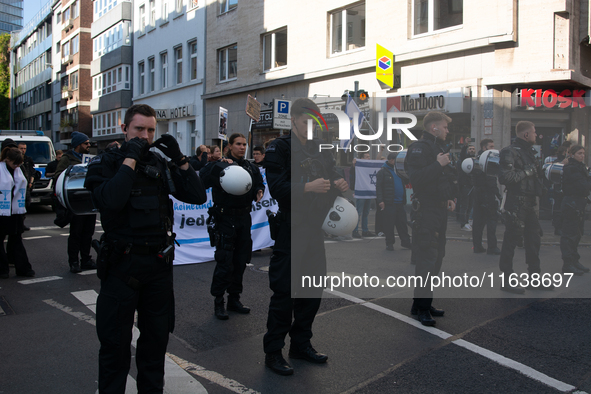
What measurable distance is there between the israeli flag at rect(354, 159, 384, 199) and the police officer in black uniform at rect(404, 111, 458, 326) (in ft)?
13.2

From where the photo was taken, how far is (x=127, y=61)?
108ft

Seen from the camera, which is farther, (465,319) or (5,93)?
(5,93)

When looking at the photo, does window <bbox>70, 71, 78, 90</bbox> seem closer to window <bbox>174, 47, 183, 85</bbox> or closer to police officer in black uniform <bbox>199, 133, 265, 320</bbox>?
window <bbox>174, 47, 183, 85</bbox>

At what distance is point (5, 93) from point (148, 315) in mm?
84565

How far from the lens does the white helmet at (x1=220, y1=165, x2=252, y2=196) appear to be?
4914 mm

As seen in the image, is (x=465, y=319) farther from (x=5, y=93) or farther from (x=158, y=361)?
(x=5, y=93)

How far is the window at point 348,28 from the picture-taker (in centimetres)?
1661

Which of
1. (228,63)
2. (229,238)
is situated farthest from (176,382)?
(228,63)

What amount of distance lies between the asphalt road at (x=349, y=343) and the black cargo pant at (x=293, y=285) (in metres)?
0.25

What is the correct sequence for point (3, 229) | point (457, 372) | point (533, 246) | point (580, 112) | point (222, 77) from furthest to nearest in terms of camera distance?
point (222, 77), point (580, 112), point (3, 229), point (533, 246), point (457, 372)

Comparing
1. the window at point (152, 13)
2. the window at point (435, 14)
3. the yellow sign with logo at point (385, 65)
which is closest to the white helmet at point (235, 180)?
the window at point (435, 14)

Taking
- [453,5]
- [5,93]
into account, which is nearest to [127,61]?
[453,5]

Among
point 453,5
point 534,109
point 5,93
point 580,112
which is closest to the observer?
point 580,112

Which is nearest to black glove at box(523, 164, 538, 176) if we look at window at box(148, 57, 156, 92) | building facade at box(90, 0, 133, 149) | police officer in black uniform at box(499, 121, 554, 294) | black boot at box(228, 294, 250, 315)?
police officer in black uniform at box(499, 121, 554, 294)
